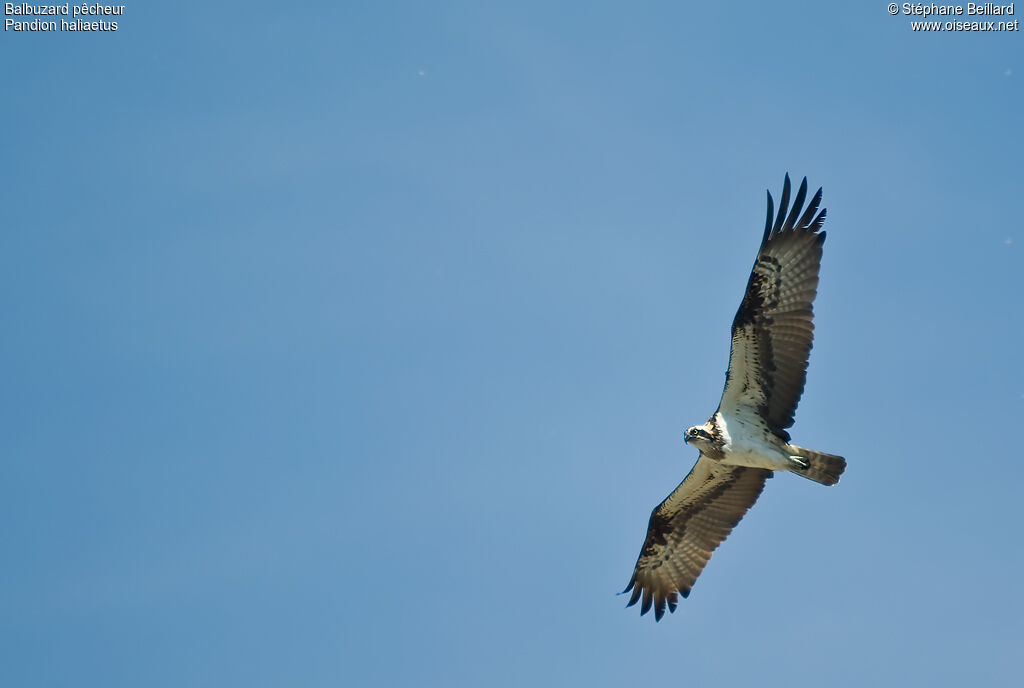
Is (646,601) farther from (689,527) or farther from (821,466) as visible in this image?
(821,466)

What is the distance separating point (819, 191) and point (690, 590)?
602 centimetres

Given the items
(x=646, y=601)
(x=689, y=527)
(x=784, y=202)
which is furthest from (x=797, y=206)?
(x=646, y=601)

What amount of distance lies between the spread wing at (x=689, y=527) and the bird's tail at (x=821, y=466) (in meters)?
1.17

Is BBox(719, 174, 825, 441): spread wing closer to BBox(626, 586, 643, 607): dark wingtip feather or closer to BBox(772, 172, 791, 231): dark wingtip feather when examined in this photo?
BBox(772, 172, 791, 231): dark wingtip feather

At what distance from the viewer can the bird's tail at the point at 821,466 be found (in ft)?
44.4

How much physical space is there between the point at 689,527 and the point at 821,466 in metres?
2.67

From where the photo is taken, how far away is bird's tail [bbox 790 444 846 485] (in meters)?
13.5

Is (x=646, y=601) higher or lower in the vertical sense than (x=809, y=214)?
lower

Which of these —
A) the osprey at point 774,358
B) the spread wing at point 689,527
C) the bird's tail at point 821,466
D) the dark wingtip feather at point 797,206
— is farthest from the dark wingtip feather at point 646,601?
the dark wingtip feather at point 797,206

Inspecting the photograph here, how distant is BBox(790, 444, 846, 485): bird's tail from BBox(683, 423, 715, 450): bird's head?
1.06m

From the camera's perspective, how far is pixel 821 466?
13.6m

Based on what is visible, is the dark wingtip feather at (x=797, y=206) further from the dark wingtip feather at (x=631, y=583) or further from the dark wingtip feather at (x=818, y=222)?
the dark wingtip feather at (x=631, y=583)

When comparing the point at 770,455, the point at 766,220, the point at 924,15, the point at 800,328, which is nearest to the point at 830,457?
the point at 770,455

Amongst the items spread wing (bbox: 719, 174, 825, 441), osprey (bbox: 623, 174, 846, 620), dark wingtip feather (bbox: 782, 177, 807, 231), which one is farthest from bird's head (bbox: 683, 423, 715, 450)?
dark wingtip feather (bbox: 782, 177, 807, 231)
